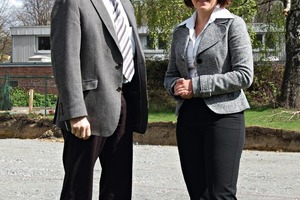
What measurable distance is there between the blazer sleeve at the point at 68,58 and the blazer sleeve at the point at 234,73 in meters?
0.68

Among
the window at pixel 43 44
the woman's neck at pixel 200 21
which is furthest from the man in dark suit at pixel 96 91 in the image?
the window at pixel 43 44

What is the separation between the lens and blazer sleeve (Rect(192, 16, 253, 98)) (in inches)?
142

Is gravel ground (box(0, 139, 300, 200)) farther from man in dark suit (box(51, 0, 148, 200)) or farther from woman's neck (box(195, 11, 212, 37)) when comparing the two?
woman's neck (box(195, 11, 212, 37))

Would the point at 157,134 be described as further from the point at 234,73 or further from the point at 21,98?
the point at 21,98

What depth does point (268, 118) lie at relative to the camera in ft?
53.5

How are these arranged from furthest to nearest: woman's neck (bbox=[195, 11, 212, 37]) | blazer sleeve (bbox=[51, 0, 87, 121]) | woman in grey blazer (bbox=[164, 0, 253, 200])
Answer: woman's neck (bbox=[195, 11, 212, 37]) < woman in grey blazer (bbox=[164, 0, 253, 200]) < blazer sleeve (bbox=[51, 0, 87, 121])

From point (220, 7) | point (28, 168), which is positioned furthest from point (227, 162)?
point (28, 168)

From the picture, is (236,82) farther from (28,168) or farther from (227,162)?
(28,168)

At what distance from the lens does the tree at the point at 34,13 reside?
202 ft

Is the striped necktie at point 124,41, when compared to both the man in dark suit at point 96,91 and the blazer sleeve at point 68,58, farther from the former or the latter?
the blazer sleeve at point 68,58

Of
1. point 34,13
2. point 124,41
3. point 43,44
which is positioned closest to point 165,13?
point 124,41

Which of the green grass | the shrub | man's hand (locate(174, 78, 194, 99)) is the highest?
man's hand (locate(174, 78, 194, 99))

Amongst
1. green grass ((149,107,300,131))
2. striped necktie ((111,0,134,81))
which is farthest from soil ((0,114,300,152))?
striped necktie ((111,0,134,81))

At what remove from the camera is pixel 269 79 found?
2272 cm
